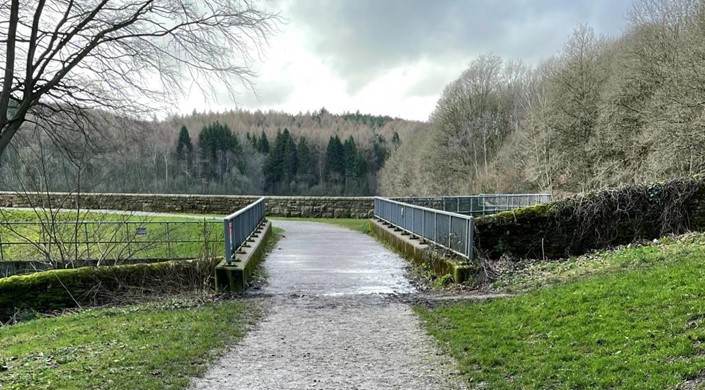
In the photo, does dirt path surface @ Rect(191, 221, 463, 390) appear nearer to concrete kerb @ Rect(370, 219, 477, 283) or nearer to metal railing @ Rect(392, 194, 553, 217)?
concrete kerb @ Rect(370, 219, 477, 283)

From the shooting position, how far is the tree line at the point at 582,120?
1842cm

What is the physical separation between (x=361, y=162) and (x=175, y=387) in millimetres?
95383

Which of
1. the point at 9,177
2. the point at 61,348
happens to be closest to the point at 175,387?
the point at 61,348

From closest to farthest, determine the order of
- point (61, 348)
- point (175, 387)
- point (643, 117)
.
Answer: point (175, 387), point (61, 348), point (643, 117)

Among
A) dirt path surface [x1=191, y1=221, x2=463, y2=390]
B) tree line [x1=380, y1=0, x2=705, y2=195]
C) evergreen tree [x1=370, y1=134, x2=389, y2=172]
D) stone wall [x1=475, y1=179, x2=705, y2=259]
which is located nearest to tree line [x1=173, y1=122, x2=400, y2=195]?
evergreen tree [x1=370, y1=134, x2=389, y2=172]

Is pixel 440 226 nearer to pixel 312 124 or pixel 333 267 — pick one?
pixel 333 267

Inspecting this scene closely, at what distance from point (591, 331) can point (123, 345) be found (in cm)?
526

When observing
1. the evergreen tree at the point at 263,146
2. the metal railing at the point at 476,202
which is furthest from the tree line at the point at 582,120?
the evergreen tree at the point at 263,146

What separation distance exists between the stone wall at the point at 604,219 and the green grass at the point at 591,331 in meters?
3.73

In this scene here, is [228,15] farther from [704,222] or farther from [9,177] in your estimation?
[704,222]

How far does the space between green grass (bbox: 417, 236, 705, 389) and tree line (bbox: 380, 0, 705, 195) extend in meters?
12.7

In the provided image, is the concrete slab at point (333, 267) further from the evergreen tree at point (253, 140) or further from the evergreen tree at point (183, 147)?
the evergreen tree at point (253, 140)

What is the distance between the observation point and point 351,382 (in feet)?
15.7

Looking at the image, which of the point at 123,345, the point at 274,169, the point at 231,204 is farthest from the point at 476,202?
the point at 274,169
